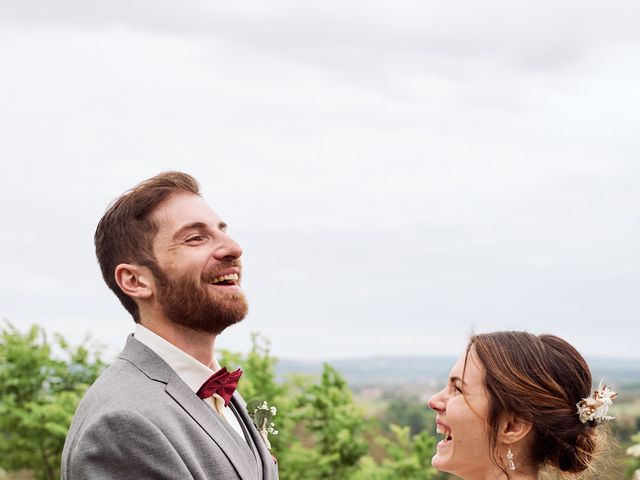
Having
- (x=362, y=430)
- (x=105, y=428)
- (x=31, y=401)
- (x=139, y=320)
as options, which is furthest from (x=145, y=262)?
(x=31, y=401)

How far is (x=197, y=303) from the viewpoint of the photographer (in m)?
3.71

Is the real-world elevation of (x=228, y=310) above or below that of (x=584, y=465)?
above

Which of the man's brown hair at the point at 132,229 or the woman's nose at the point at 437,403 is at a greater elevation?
the man's brown hair at the point at 132,229

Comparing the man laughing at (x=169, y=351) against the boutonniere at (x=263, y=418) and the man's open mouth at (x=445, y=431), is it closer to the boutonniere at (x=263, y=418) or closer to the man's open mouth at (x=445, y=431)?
the boutonniere at (x=263, y=418)

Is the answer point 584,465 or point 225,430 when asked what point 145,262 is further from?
point 584,465

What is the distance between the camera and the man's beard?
3.72 meters

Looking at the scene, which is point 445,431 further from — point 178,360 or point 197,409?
point 178,360

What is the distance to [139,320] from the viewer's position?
12.9 ft

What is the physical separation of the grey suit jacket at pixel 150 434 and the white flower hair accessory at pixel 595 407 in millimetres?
1376

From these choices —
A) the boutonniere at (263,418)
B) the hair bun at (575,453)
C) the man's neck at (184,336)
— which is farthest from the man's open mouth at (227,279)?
the hair bun at (575,453)

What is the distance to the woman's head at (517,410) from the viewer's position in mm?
3764

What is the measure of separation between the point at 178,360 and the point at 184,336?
0.11 metres

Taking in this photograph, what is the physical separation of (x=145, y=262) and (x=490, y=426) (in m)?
1.64

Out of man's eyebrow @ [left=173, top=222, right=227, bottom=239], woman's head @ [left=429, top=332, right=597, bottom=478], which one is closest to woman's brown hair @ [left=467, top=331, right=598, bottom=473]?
woman's head @ [left=429, top=332, right=597, bottom=478]
